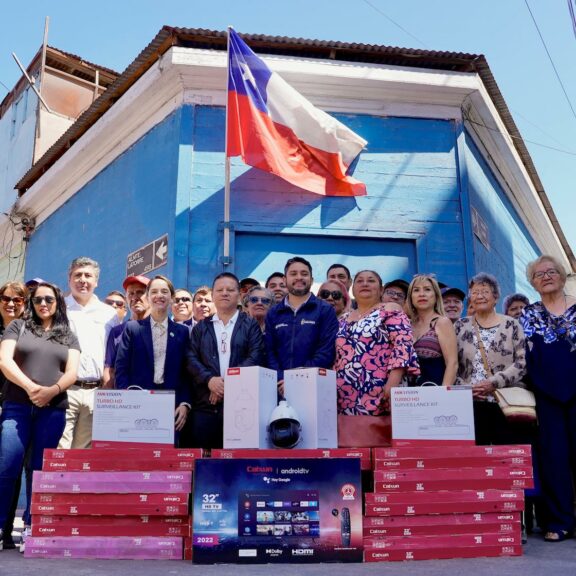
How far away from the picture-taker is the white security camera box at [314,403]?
3869mm

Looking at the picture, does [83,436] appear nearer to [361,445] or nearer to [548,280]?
[361,445]

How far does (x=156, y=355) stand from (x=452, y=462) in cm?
210

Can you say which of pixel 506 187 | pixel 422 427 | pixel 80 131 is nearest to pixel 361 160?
pixel 506 187

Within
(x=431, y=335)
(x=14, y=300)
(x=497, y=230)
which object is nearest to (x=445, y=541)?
(x=431, y=335)

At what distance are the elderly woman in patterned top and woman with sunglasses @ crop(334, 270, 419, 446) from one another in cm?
48

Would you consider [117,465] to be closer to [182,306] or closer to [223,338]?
[223,338]

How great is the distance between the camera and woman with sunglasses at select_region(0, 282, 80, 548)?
4234 mm

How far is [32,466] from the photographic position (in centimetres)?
436

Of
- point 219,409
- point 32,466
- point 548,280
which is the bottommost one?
point 32,466

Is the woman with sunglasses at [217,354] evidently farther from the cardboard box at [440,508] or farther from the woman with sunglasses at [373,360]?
the cardboard box at [440,508]

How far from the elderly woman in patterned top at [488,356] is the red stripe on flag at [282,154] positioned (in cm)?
347

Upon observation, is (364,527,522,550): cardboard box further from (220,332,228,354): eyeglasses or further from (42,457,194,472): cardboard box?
(220,332,228,354): eyeglasses

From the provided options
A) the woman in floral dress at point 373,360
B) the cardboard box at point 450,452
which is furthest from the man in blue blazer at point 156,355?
the cardboard box at point 450,452

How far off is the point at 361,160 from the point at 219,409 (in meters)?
4.72
